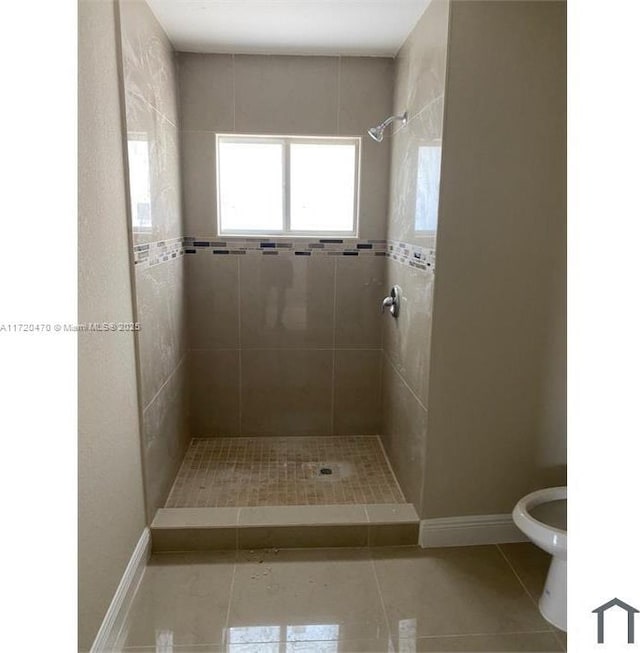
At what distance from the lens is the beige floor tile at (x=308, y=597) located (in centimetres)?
187

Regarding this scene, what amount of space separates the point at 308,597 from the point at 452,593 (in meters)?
0.54

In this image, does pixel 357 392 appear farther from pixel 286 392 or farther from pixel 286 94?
pixel 286 94

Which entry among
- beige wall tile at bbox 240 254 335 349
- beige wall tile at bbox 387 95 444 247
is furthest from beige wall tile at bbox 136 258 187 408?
beige wall tile at bbox 387 95 444 247

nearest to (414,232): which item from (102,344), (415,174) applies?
(415,174)

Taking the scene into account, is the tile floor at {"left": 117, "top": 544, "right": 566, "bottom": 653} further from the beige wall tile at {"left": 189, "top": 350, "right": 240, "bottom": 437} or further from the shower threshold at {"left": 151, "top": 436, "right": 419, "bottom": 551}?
the beige wall tile at {"left": 189, "top": 350, "right": 240, "bottom": 437}

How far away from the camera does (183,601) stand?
200cm

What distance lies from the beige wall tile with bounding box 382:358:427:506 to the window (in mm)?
918

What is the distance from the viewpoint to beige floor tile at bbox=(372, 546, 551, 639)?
189 centimetres

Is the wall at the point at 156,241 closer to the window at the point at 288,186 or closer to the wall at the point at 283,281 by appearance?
the wall at the point at 283,281

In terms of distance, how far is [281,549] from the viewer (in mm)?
2326

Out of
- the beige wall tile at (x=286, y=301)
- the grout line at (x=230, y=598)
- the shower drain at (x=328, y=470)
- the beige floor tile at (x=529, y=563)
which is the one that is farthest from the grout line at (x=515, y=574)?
the beige wall tile at (x=286, y=301)

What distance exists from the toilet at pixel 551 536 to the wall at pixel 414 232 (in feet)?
1.50
